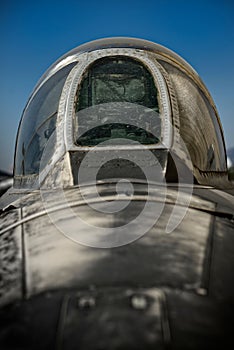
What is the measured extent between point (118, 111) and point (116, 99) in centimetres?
15

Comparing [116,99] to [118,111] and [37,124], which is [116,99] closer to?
[118,111]

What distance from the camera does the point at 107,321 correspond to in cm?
128

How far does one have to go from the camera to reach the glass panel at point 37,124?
331cm

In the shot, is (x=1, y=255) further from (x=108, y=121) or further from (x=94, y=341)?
(x=108, y=121)

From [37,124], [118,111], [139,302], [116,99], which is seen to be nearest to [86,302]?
[139,302]

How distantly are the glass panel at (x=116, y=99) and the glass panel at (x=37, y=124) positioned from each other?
0.31 meters

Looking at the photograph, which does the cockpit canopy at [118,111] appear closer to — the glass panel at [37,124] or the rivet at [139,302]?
the glass panel at [37,124]

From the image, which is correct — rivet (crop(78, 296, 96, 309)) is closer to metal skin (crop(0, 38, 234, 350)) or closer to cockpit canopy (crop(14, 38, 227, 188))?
metal skin (crop(0, 38, 234, 350))

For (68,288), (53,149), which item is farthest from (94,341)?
(53,149)

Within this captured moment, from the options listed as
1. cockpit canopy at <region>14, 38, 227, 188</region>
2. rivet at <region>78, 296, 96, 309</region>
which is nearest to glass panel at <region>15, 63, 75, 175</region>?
cockpit canopy at <region>14, 38, 227, 188</region>

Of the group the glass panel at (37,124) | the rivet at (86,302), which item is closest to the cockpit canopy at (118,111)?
the glass panel at (37,124)

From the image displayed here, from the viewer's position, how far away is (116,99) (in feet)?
10.7

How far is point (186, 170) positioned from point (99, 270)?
1491 mm

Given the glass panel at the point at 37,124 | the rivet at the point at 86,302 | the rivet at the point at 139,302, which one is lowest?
the rivet at the point at 86,302
